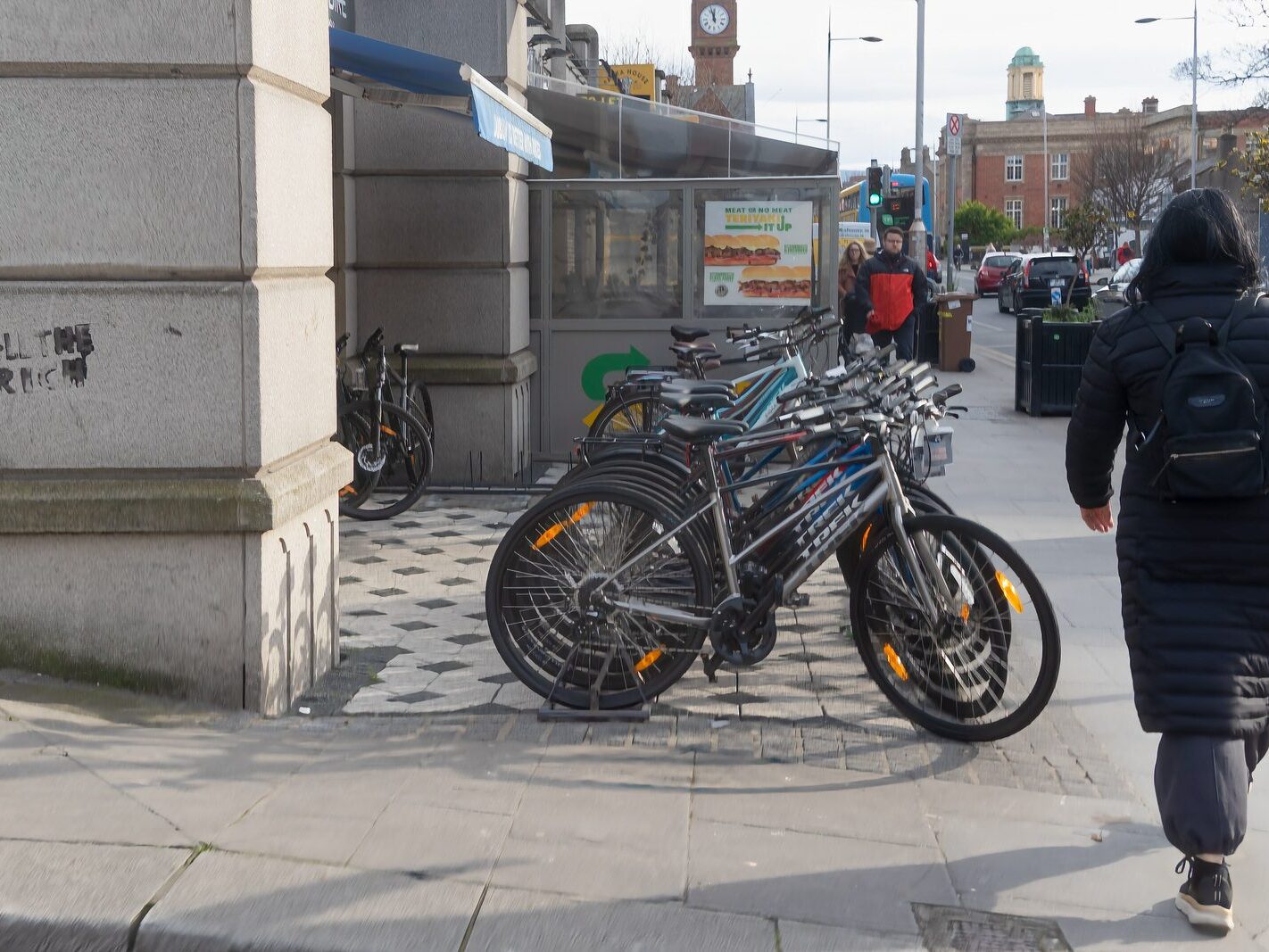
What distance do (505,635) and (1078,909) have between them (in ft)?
7.97

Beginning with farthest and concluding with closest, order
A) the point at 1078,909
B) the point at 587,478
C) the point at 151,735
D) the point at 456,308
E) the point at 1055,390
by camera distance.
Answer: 1. the point at 1055,390
2. the point at 456,308
3. the point at 587,478
4. the point at 151,735
5. the point at 1078,909

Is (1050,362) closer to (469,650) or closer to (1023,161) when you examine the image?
(469,650)

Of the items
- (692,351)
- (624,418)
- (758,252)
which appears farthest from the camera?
(758,252)

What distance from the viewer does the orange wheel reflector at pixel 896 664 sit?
5.51 m

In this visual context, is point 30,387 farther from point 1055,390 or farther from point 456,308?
point 1055,390

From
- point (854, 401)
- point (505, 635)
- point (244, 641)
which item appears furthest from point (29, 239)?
point (854, 401)

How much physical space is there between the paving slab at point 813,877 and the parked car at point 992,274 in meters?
56.1

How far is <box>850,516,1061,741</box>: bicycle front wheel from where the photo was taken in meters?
5.16

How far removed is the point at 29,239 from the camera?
17.4ft

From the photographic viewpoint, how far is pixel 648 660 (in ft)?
18.7

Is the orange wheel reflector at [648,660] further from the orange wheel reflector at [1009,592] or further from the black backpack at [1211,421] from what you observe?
the black backpack at [1211,421]

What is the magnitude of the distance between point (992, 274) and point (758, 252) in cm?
4928

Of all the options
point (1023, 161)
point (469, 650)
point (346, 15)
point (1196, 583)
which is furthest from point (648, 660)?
point (1023, 161)

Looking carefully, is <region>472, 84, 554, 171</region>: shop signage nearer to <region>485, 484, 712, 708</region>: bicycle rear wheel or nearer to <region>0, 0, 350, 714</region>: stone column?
<region>0, 0, 350, 714</region>: stone column
